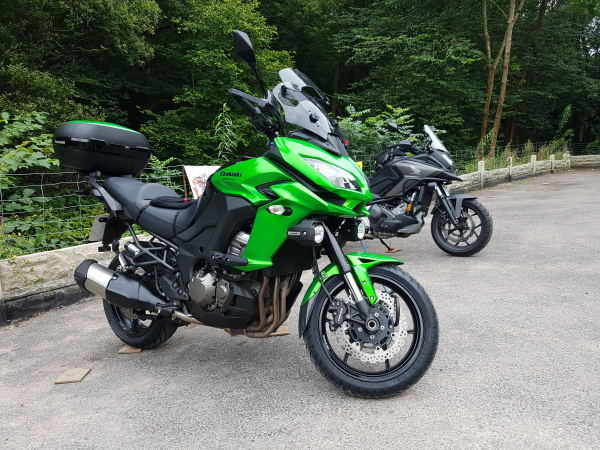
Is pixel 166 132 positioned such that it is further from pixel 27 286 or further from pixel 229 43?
pixel 27 286

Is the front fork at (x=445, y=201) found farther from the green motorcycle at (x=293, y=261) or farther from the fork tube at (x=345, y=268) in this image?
the fork tube at (x=345, y=268)

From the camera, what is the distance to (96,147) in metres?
3.32

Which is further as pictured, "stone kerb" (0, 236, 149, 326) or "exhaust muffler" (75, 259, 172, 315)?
"stone kerb" (0, 236, 149, 326)

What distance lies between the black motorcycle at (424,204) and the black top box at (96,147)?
119 inches

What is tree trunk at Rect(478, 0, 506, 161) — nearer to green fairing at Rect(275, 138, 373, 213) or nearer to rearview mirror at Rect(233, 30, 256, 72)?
green fairing at Rect(275, 138, 373, 213)

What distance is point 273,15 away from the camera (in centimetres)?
2194

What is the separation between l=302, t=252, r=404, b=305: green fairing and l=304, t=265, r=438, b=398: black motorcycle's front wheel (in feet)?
0.11

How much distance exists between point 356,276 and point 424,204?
3.45 m

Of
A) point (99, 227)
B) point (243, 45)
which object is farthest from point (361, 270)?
point (99, 227)

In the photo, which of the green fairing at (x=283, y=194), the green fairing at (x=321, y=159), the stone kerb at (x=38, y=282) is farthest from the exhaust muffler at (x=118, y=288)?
the stone kerb at (x=38, y=282)

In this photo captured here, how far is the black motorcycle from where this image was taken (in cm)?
573

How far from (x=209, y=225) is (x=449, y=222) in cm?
388

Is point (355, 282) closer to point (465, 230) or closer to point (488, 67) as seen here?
point (465, 230)

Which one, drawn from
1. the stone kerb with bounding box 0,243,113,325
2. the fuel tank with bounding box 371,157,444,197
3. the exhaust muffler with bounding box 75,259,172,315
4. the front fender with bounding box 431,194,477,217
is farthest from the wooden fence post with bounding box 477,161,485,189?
the exhaust muffler with bounding box 75,259,172,315
